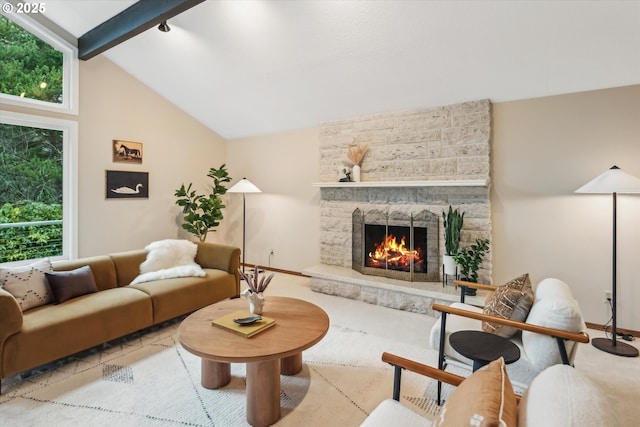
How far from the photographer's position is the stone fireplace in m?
3.75

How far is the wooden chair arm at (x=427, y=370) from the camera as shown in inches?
54.3

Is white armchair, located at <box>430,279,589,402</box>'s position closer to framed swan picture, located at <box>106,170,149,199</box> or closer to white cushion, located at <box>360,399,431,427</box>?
white cushion, located at <box>360,399,431,427</box>

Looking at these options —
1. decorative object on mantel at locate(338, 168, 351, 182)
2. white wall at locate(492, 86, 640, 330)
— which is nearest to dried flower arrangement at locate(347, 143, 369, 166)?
decorative object on mantel at locate(338, 168, 351, 182)

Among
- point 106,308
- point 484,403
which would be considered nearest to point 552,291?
point 484,403

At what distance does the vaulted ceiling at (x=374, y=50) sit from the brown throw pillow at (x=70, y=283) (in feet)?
9.22

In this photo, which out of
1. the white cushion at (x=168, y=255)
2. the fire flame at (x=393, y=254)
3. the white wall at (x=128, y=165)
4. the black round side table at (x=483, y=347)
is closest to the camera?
the black round side table at (x=483, y=347)

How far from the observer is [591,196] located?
326 cm

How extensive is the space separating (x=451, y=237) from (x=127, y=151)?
4590mm

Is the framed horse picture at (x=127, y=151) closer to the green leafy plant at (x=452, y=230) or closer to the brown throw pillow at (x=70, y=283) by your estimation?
the brown throw pillow at (x=70, y=283)

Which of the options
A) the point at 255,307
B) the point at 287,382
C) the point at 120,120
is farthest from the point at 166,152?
the point at 287,382

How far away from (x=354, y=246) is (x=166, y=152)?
3.36 m

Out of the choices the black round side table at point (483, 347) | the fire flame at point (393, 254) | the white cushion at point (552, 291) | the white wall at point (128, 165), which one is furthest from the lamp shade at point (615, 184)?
the white wall at point (128, 165)

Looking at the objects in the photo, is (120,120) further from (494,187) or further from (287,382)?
(494,187)

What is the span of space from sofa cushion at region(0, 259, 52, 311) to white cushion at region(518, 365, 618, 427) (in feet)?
11.2
